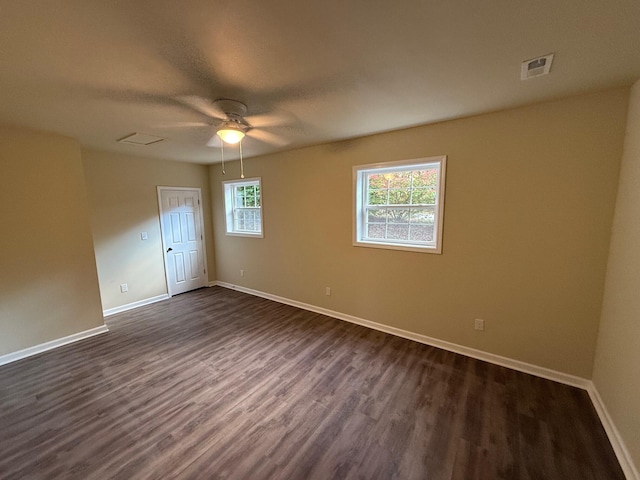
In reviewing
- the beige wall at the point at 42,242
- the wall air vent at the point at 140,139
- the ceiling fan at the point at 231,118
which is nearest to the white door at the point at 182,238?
the wall air vent at the point at 140,139

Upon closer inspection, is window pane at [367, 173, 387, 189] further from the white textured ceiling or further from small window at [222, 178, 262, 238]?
small window at [222, 178, 262, 238]

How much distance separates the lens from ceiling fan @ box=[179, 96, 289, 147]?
207 centimetres

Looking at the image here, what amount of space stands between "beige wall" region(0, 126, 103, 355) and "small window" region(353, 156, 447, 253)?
343 cm

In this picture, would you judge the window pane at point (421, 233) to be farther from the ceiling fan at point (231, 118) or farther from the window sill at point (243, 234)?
the window sill at point (243, 234)

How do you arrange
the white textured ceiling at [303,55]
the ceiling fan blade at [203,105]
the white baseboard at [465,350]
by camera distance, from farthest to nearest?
1. the white baseboard at [465,350]
2. the ceiling fan blade at [203,105]
3. the white textured ceiling at [303,55]

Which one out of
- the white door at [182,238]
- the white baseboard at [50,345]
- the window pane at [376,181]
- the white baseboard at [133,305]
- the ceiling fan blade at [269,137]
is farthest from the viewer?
the white door at [182,238]

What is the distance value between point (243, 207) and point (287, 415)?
377 centimetres

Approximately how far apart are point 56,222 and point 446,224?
4413 millimetres

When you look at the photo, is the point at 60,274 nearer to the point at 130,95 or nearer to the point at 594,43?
the point at 130,95

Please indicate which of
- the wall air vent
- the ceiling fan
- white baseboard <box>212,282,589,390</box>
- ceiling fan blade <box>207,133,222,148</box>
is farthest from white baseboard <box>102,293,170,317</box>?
the ceiling fan

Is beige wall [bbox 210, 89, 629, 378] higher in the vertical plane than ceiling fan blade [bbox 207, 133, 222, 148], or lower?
lower

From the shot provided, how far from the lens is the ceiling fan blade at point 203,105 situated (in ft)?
6.63

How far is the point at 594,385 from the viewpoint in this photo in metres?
2.13

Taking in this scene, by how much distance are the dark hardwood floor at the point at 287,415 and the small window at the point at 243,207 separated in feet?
7.45
